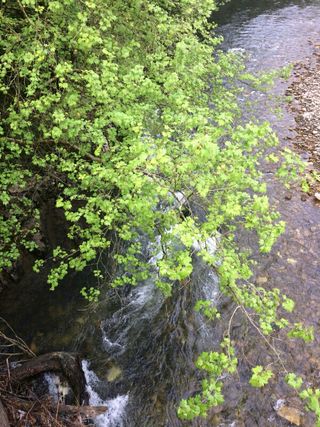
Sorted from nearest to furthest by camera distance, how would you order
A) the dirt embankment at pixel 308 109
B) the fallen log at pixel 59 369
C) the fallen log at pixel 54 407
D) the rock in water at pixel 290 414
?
1. the fallen log at pixel 54 407
2. the rock in water at pixel 290 414
3. the fallen log at pixel 59 369
4. the dirt embankment at pixel 308 109

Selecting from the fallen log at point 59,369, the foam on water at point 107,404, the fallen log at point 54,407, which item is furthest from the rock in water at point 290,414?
the fallen log at point 59,369

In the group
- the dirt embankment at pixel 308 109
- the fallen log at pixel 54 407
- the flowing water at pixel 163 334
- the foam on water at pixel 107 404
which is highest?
the dirt embankment at pixel 308 109

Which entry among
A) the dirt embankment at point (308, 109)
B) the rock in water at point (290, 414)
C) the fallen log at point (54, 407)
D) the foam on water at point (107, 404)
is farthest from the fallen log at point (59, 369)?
the dirt embankment at point (308, 109)

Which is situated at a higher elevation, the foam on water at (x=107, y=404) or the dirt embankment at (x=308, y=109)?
the dirt embankment at (x=308, y=109)

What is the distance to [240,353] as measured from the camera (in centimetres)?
698

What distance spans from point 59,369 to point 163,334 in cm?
208

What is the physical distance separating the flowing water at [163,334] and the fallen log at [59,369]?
0.33 metres

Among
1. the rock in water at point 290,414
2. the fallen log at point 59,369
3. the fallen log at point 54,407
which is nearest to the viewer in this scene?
the fallen log at point 54,407

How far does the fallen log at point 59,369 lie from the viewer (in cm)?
644

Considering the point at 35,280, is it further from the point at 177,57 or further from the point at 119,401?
the point at 177,57

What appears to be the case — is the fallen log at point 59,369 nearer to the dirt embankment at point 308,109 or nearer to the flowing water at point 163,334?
the flowing water at point 163,334

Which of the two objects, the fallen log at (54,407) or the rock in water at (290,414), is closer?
the fallen log at (54,407)

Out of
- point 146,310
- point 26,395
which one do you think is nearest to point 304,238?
point 146,310

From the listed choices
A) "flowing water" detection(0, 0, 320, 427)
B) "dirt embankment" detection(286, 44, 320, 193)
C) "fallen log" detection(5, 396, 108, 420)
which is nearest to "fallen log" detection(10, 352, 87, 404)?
"flowing water" detection(0, 0, 320, 427)
